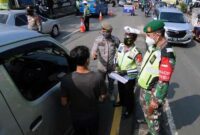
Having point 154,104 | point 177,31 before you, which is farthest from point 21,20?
point 154,104

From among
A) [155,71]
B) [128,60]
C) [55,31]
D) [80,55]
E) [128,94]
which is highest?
[80,55]

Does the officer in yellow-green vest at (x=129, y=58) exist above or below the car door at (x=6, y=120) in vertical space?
below

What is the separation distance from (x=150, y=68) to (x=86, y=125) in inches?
51.8

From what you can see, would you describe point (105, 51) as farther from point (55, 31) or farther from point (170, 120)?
point (55, 31)

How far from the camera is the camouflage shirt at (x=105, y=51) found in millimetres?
5831

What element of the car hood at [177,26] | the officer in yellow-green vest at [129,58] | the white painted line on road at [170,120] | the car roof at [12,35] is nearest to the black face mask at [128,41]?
the officer in yellow-green vest at [129,58]

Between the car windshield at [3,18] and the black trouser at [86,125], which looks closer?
the black trouser at [86,125]

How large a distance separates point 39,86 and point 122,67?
7.78 ft

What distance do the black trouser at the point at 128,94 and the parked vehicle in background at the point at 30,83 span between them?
1.76 meters

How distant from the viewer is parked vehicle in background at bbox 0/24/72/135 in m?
2.69

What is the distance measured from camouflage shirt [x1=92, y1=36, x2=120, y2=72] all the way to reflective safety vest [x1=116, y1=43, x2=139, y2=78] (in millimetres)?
288

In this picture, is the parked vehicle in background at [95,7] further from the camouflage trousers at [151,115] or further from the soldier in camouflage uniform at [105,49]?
the camouflage trousers at [151,115]

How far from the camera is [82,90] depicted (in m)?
3.51

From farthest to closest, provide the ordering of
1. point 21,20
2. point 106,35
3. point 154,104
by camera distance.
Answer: point 21,20 → point 106,35 → point 154,104
